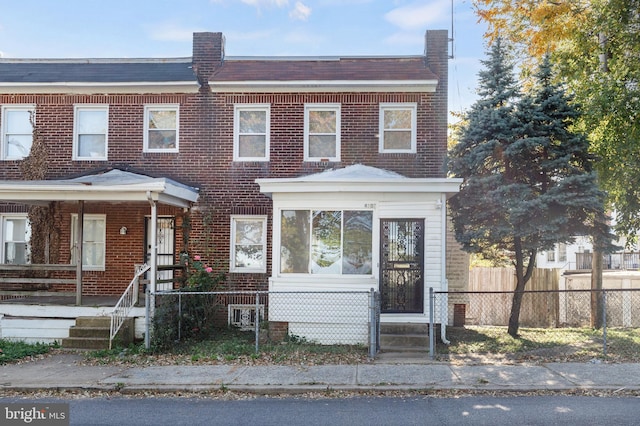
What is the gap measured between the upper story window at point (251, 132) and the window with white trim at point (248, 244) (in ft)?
5.40

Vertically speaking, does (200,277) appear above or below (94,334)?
above

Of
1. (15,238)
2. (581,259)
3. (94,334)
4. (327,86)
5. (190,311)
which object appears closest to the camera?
(94,334)

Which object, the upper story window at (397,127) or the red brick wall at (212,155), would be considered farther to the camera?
the upper story window at (397,127)

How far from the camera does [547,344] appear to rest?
10969 millimetres

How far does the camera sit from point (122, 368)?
29.3ft

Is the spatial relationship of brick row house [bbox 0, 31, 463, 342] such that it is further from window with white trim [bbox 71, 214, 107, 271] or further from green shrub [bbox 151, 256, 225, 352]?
green shrub [bbox 151, 256, 225, 352]

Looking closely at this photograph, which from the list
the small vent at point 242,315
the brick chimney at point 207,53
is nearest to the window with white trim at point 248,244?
the small vent at point 242,315

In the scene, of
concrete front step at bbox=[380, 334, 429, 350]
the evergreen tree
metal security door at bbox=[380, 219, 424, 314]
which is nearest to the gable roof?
the evergreen tree

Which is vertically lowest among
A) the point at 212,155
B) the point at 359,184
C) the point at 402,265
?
the point at 402,265

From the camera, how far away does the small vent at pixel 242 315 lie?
13078 millimetres

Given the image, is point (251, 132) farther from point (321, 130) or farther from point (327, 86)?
point (327, 86)

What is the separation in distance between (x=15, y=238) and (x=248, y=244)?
6297 mm

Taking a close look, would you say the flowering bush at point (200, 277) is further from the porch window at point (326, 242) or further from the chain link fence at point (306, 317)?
the porch window at point (326, 242)

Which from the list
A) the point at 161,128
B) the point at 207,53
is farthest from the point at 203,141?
the point at 207,53
